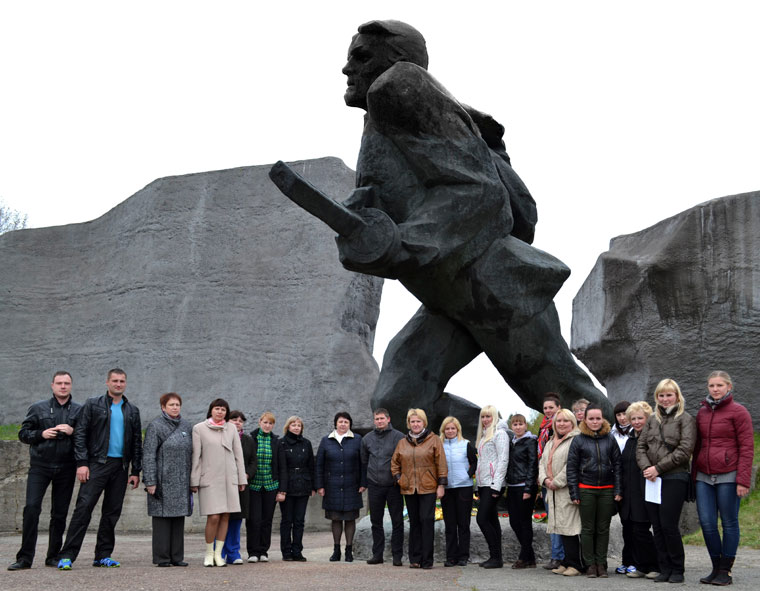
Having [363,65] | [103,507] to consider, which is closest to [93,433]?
[103,507]

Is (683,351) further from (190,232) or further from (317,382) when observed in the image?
(190,232)

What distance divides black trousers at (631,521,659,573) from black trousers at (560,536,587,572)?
1.08ft

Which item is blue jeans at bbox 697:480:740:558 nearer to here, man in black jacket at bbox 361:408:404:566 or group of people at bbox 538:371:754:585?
group of people at bbox 538:371:754:585

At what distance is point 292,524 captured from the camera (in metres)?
6.96

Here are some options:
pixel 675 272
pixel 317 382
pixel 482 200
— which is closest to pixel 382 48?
pixel 482 200

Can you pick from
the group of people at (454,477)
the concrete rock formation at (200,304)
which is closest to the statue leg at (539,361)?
the group of people at (454,477)

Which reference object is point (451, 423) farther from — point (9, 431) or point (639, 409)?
point (9, 431)

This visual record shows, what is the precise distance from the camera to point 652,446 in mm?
5312

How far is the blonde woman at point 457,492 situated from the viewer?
5945mm

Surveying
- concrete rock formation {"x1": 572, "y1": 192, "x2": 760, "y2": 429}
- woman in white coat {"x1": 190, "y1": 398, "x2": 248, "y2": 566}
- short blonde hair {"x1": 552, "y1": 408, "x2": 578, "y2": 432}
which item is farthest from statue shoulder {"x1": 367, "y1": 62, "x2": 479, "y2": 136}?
concrete rock formation {"x1": 572, "y1": 192, "x2": 760, "y2": 429}

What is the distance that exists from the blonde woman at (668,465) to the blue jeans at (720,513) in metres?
0.13

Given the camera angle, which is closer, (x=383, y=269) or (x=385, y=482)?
(x=383, y=269)

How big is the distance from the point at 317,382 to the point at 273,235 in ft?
8.13

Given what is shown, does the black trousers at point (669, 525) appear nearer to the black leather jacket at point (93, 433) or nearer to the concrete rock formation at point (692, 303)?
the black leather jacket at point (93, 433)
